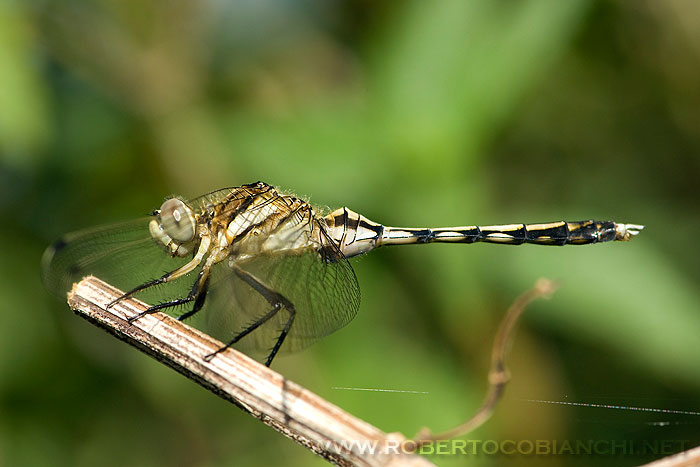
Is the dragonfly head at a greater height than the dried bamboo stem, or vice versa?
the dragonfly head

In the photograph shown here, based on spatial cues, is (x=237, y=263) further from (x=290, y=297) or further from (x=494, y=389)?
(x=494, y=389)

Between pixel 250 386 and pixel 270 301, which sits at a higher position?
pixel 270 301

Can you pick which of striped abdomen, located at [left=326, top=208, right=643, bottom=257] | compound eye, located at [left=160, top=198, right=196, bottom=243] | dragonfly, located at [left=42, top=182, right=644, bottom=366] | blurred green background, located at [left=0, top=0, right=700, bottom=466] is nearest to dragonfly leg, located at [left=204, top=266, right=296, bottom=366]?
dragonfly, located at [left=42, top=182, right=644, bottom=366]

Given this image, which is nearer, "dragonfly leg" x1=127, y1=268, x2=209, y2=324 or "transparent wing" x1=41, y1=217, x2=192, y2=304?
"dragonfly leg" x1=127, y1=268, x2=209, y2=324

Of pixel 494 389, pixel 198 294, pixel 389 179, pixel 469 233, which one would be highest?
pixel 389 179

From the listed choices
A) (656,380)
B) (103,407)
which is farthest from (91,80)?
(656,380)

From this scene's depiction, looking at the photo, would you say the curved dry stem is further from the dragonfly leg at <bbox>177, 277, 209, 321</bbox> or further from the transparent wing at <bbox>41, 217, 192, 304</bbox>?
the transparent wing at <bbox>41, 217, 192, 304</bbox>

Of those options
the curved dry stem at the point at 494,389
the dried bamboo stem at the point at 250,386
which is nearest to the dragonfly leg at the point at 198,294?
the dried bamboo stem at the point at 250,386

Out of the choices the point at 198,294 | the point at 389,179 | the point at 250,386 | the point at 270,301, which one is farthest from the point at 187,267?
the point at 389,179
